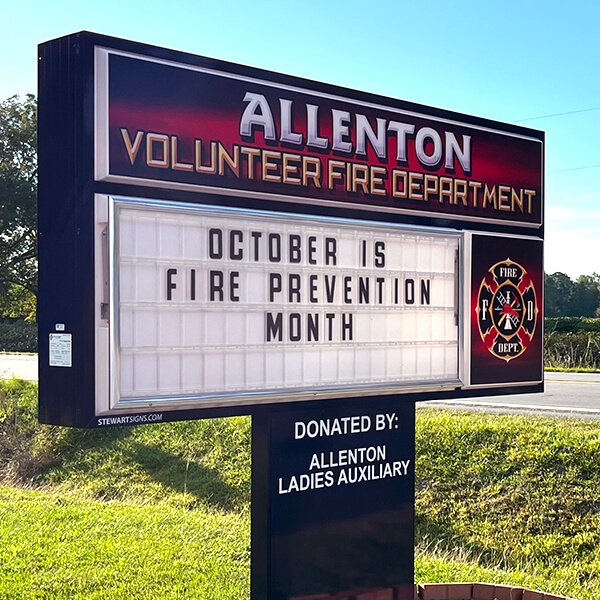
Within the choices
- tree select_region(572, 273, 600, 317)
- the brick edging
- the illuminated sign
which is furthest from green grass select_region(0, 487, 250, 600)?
tree select_region(572, 273, 600, 317)

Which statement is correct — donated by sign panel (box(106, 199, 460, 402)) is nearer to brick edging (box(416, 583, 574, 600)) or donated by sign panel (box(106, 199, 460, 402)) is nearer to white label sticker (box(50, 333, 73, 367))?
white label sticker (box(50, 333, 73, 367))

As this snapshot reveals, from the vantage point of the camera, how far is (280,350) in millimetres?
5230

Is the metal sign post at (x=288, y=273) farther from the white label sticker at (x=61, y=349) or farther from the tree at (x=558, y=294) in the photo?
the tree at (x=558, y=294)

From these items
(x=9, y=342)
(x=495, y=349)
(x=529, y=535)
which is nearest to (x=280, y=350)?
(x=495, y=349)

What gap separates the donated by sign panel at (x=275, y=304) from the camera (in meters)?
4.63

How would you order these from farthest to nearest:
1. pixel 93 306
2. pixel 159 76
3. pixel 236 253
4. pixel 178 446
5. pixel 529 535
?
pixel 178 446 < pixel 529 535 < pixel 236 253 < pixel 159 76 < pixel 93 306

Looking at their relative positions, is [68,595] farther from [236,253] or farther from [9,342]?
[9,342]

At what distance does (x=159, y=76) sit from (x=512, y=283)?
338 cm

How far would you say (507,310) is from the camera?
665 centimetres

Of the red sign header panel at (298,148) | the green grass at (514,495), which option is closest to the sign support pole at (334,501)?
the red sign header panel at (298,148)

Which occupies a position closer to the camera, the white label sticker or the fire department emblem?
the white label sticker

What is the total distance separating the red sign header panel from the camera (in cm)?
455

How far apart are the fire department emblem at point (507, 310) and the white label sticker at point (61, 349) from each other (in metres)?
3.27

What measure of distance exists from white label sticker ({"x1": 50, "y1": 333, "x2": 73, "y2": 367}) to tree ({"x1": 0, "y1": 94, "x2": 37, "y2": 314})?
27.2 meters
